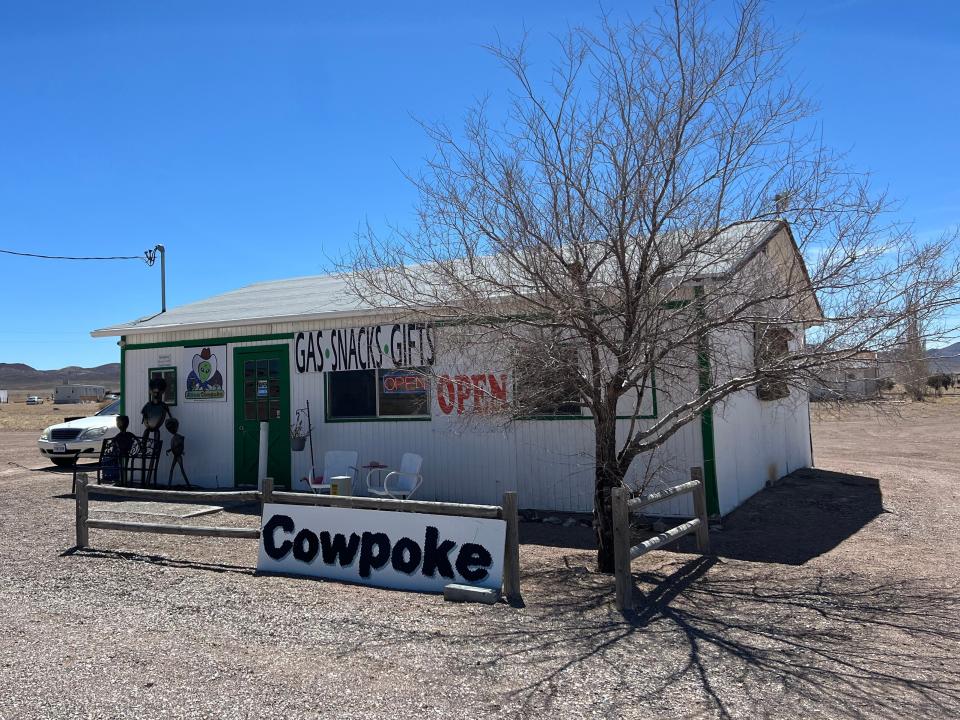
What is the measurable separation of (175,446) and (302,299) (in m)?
3.21

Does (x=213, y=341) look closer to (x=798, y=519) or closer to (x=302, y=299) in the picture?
(x=302, y=299)

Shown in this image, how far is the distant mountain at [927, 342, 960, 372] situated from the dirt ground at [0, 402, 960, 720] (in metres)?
1.02

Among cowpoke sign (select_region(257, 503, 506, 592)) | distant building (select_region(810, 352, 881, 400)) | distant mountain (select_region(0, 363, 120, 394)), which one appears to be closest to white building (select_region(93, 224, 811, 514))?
distant building (select_region(810, 352, 881, 400))

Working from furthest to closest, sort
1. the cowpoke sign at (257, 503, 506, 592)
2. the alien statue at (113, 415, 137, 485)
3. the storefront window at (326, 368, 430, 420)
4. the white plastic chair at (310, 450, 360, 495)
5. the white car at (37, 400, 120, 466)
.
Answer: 1. the white car at (37, 400, 120, 466)
2. the alien statue at (113, 415, 137, 485)
3. the storefront window at (326, 368, 430, 420)
4. the white plastic chair at (310, 450, 360, 495)
5. the cowpoke sign at (257, 503, 506, 592)

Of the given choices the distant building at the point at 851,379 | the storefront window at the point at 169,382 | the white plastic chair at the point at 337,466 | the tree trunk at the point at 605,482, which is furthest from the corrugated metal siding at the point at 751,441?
the storefront window at the point at 169,382

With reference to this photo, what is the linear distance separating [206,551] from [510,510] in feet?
12.6

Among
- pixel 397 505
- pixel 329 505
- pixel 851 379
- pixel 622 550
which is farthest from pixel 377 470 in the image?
pixel 851 379

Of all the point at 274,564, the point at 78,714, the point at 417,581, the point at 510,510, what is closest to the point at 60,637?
the point at 78,714

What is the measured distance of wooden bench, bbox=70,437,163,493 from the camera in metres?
13.6

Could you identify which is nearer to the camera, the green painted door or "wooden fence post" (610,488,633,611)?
"wooden fence post" (610,488,633,611)

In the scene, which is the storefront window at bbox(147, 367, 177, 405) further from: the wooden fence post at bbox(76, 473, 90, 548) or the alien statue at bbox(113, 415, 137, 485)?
the wooden fence post at bbox(76, 473, 90, 548)

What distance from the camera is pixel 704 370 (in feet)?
24.0

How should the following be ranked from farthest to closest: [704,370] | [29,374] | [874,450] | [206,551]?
1. [29,374]
2. [874,450]
3. [206,551]
4. [704,370]

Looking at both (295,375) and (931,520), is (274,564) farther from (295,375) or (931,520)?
(931,520)
